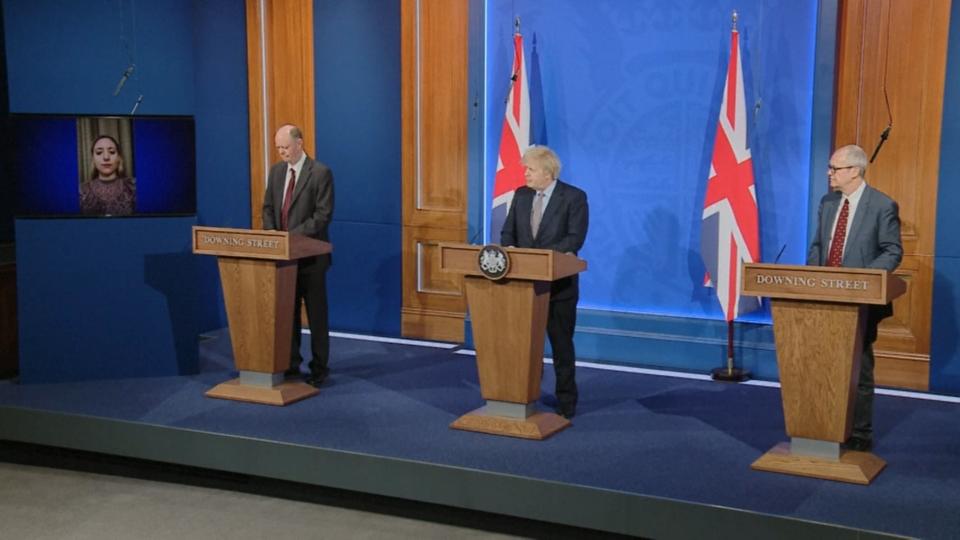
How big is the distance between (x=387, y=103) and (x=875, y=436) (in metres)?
3.88

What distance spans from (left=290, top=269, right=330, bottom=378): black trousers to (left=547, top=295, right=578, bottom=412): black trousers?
139cm

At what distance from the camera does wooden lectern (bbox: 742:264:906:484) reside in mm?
4621

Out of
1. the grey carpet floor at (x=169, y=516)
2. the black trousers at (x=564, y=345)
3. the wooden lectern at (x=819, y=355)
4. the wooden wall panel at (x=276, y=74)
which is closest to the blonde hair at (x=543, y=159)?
the black trousers at (x=564, y=345)

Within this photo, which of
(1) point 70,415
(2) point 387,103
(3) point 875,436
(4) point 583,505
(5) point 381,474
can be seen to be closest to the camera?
(4) point 583,505

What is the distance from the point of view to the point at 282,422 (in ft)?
18.4

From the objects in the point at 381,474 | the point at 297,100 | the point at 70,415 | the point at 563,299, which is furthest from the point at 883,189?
the point at 70,415

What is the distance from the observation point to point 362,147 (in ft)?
25.2

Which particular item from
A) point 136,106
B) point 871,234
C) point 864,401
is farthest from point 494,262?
point 136,106

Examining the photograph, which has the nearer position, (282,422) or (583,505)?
(583,505)

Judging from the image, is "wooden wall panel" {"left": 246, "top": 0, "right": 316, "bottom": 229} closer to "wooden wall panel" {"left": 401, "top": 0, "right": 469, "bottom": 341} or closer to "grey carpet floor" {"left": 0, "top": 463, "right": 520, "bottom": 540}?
"wooden wall panel" {"left": 401, "top": 0, "right": 469, "bottom": 341}

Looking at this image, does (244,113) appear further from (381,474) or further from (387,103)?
(381,474)

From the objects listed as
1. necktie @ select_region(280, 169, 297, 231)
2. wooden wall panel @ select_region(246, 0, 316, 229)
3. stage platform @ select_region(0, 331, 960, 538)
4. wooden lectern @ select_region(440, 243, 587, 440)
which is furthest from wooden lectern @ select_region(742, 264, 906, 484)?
wooden wall panel @ select_region(246, 0, 316, 229)

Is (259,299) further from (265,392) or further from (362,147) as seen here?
(362,147)

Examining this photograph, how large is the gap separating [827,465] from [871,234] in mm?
1022
